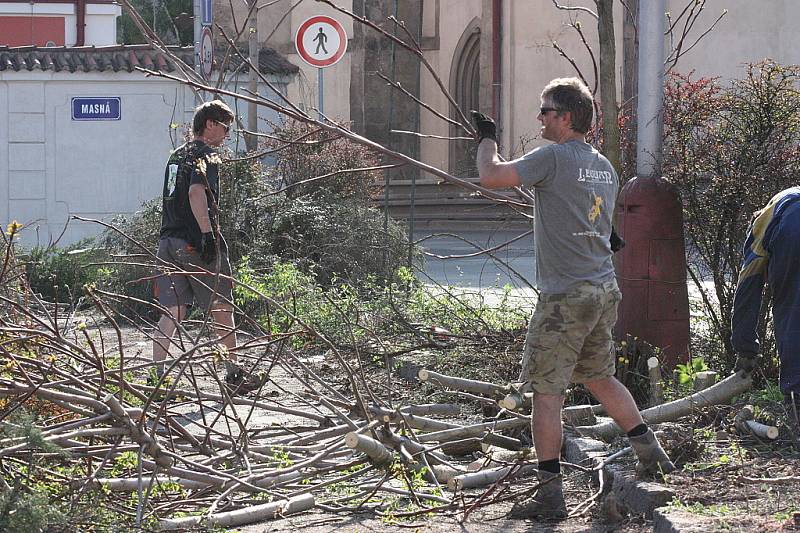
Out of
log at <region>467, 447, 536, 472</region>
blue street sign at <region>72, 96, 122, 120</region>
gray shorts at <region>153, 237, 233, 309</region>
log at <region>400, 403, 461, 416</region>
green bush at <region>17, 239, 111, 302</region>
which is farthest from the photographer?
blue street sign at <region>72, 96, 122, 120</region>

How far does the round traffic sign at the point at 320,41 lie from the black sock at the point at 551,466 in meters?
7.95

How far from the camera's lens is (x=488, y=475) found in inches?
214

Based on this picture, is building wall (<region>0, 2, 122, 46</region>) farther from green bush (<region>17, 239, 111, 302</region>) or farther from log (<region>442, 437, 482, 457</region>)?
log (<region>442, 437, 482, 457</region>)

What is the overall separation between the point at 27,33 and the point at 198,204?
28.6 m

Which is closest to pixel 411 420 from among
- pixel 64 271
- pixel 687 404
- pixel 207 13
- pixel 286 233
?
pixel 687 404

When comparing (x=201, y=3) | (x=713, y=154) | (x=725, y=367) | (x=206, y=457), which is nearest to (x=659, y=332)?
(x=725, y=367)

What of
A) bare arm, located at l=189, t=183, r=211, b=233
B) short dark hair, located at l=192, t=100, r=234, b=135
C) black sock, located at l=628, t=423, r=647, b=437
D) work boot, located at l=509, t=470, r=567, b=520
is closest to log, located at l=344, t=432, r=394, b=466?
work boot, located at l=509, t=470, r=567, b=520

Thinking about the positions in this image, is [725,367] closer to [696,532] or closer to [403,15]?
[696,532]

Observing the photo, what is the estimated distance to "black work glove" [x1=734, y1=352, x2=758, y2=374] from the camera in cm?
565

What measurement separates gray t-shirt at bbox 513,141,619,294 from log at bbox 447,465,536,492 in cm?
91

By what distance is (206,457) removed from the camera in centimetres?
524

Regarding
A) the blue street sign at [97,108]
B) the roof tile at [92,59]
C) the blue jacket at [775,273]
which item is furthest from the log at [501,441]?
the blue street sign at [97,108]

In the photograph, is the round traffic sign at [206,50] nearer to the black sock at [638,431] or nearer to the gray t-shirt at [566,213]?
the gray t-shirt at [566,213]

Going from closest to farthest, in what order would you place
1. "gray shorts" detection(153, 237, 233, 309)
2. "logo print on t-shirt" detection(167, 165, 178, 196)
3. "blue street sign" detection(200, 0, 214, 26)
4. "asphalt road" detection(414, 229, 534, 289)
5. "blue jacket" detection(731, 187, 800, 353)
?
1. "blue jacket" detection(731, 187, 800, 353)
2. "gray shorts" detection(153, 237, 233, 309)
3. "logo print on t-shirt" detection(167, 165, 178, 196)
4. "asphalt road" detection(414, 229, 534, 289)
5. "blue street sign" detection(200, 0, 214, 26)
